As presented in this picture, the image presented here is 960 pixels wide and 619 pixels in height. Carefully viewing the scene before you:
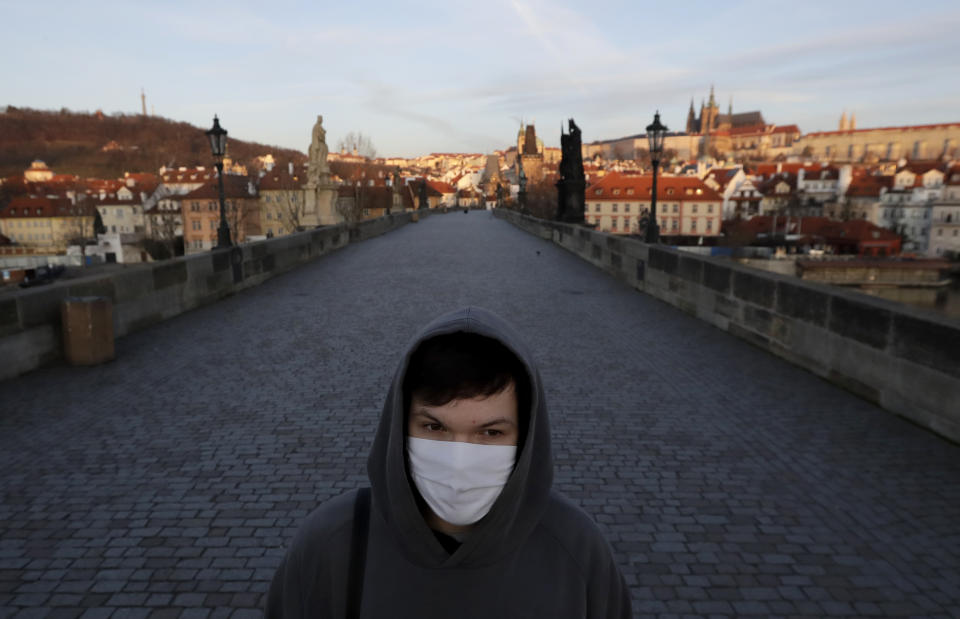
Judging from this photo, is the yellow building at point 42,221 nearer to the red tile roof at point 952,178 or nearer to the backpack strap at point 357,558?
the backpack strap at point 357,558

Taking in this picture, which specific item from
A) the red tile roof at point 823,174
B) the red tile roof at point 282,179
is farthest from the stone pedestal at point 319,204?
the red tile roof at point 823,174

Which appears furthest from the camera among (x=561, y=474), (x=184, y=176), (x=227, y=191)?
(x=184, y=176)

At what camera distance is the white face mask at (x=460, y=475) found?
1345mm

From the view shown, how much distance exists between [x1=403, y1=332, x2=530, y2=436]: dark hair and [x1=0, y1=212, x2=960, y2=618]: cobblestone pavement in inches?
79.3

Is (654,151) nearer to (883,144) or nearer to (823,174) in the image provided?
(823,174)

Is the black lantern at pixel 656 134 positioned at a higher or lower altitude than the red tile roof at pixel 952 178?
lower

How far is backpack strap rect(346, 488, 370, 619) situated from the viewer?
52.0 inches

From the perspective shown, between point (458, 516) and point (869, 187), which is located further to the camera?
point (869, 187)

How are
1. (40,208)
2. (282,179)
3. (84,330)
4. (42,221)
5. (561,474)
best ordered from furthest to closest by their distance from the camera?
(42,221), (40,208), (282,179), (84,330), (561,474)

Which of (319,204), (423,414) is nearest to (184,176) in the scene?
(319,204)

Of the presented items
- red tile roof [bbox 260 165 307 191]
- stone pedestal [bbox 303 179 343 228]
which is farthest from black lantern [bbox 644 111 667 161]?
red tile roof [bbox 260 165 307 191]

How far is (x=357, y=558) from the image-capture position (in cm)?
134

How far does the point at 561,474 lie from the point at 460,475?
2980 millimetres

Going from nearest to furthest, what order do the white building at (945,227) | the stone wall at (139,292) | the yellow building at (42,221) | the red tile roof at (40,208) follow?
the stone wall at (139,292)
the white building at (945,227)
the yellow building at (42,221)
the red tile roof at (40,208)
